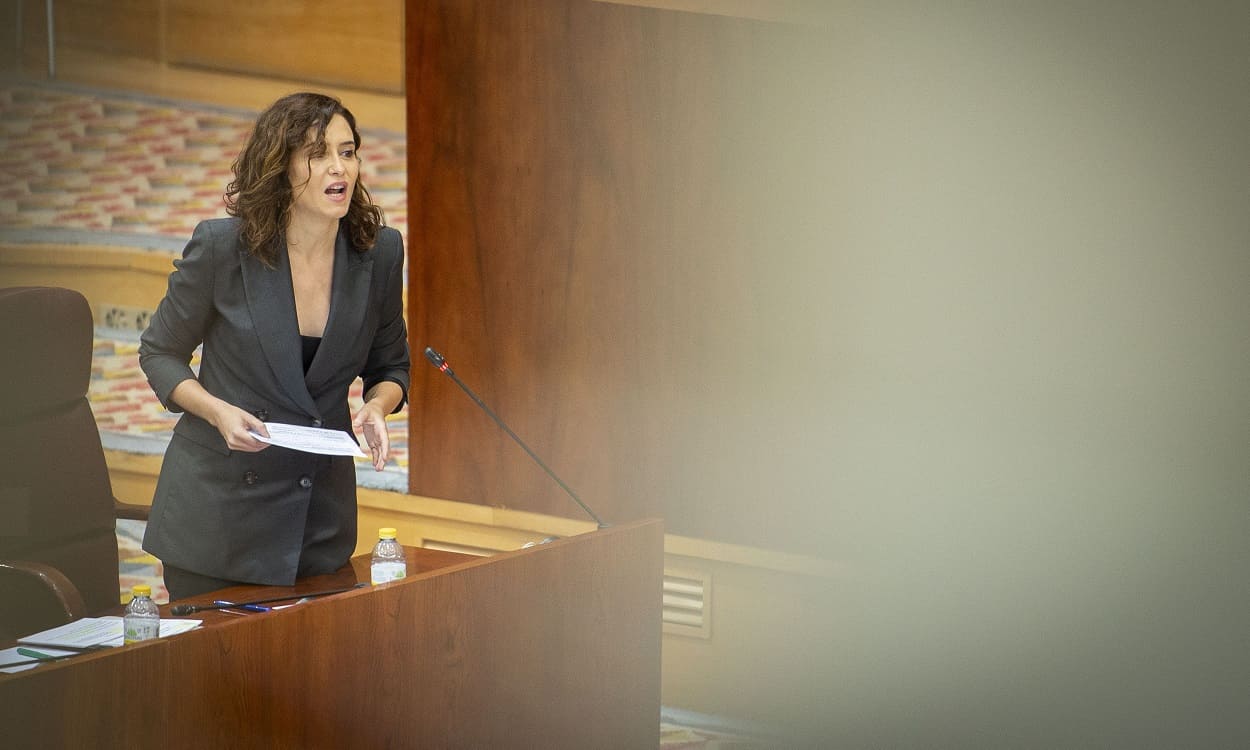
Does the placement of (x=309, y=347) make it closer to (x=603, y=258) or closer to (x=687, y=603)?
(x=603, y=258)

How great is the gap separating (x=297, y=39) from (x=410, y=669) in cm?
271

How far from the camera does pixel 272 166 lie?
2.58m

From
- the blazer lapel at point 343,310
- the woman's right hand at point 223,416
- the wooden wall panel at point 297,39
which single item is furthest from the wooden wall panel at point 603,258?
the woman's right hand at point 223,416

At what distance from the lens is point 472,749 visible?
2385mm

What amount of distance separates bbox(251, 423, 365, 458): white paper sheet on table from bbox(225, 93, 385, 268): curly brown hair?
310mm

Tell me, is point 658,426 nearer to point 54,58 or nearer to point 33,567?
point 33,567

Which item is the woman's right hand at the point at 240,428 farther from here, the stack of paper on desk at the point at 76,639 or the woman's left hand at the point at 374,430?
the stack of paper on desk at the point at 76,639

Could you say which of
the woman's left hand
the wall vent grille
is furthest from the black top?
the wall vent grille

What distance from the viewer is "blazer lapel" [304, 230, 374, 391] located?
8.71 ft

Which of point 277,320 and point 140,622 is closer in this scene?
point 140,622

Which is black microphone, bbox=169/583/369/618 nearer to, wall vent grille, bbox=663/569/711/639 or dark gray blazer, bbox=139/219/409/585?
dark gray blazer, bbox=139/219/409/585

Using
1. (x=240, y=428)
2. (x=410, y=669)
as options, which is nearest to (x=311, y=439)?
(x=240, y=428)

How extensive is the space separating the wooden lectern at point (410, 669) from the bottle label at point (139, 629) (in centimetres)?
12

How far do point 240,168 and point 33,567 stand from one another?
0.83 metres
